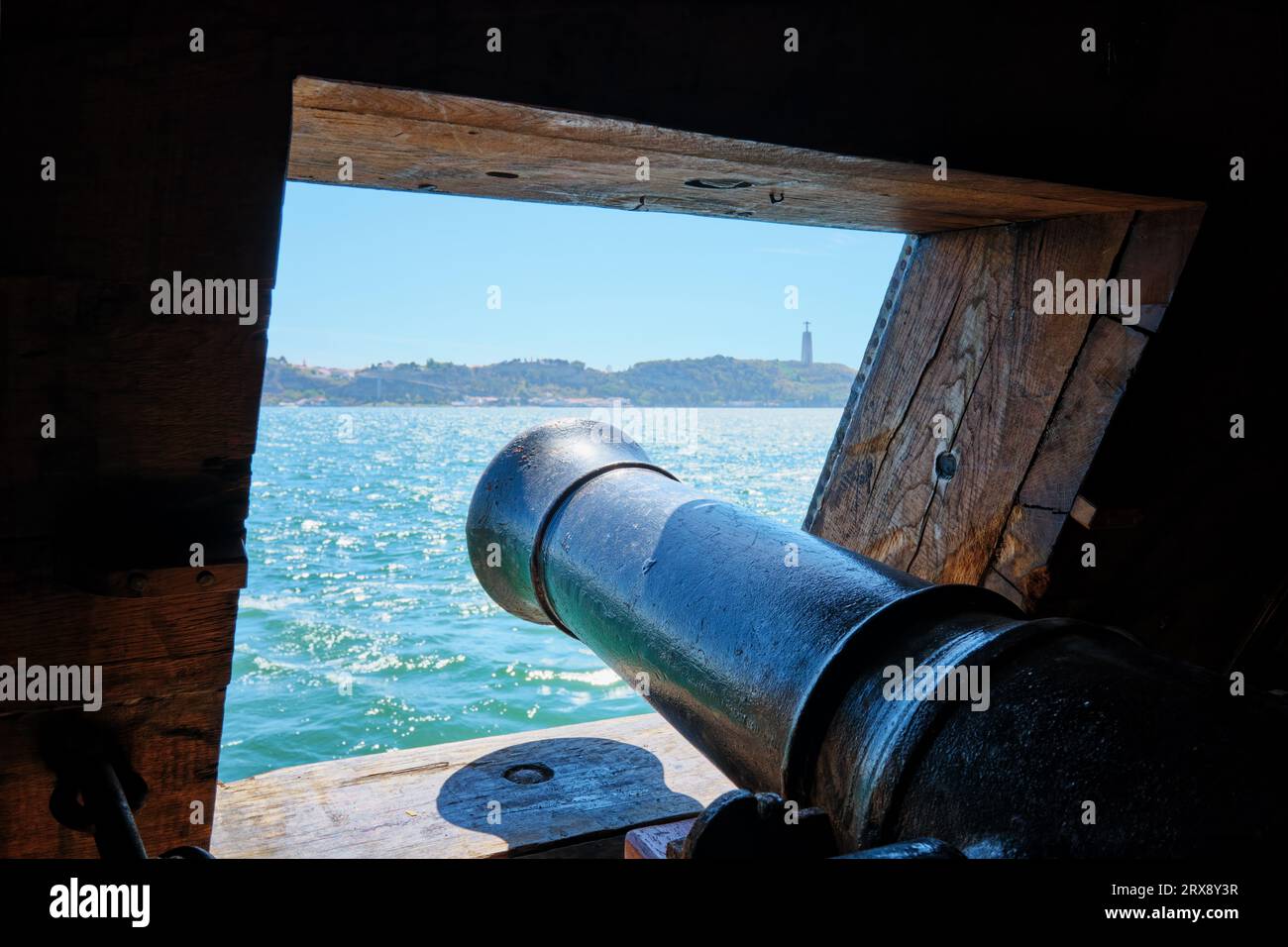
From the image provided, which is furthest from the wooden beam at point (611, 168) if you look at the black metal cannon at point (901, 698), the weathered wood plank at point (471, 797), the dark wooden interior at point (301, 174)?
the weathered wood plank at point (471, 797)

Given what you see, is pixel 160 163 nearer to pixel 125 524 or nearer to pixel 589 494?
pixel 125 524

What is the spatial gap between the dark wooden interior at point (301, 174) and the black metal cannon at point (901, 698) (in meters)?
0.78

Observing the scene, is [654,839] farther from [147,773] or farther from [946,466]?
[946,466]

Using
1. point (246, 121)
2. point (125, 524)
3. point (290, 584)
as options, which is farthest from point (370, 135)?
point (290, 584)

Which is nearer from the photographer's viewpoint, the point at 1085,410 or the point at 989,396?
the point at 1085,410

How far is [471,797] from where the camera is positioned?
9.16 feet

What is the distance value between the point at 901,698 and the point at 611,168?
1.03m

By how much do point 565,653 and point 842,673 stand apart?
12.7 m

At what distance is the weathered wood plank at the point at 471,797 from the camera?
2.55 m

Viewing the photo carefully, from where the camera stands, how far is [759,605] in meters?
1.83

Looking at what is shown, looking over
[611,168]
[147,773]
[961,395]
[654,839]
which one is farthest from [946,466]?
[147,773]

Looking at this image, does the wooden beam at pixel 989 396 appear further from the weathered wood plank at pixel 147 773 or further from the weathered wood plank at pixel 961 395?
the weathered wood plank at pixel 147 773

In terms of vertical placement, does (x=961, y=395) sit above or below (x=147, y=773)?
above
